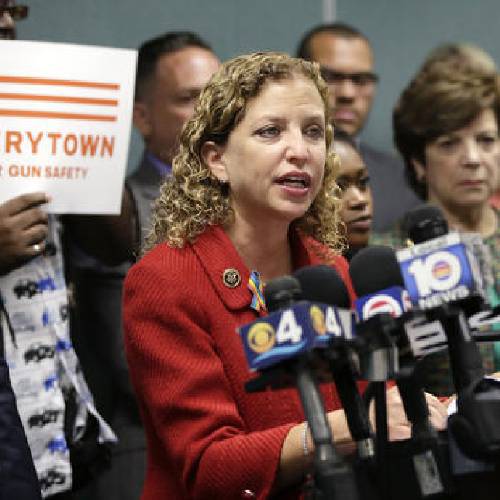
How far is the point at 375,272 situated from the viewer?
2.01 meters

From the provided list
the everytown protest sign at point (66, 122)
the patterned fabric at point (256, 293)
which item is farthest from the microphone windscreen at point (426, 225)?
the everytown protest sign at point (66, 122)

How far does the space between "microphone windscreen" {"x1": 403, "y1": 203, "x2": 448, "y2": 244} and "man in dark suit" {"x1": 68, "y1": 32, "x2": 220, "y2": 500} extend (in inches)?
66.7

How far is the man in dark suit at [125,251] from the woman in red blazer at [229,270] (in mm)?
811

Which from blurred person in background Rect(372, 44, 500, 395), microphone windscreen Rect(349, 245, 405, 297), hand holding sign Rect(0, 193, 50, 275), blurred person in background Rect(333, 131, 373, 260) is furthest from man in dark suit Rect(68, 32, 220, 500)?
microphone windscreen Rect(349, 245, 405, 297)

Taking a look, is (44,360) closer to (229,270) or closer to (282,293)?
(229,270)

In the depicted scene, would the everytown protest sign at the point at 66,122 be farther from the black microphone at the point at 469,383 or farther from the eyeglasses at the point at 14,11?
the black microphone at the point at 469,383

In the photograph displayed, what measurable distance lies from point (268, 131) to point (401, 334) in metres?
0.87

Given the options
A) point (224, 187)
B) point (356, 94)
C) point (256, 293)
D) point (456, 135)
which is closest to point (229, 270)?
point (256, 293)

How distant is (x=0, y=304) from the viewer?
3193 millimetres

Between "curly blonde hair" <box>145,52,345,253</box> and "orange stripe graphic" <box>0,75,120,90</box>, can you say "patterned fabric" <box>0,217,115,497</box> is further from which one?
"curly blonde hair" <box>145,52,345,253</box>

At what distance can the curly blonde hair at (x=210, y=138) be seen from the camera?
8.80ft

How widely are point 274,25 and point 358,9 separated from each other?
0.46 meters

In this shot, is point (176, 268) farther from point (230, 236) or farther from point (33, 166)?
point (33, 166)

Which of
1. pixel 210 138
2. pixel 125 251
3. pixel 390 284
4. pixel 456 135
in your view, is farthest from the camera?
pixel 456 135
